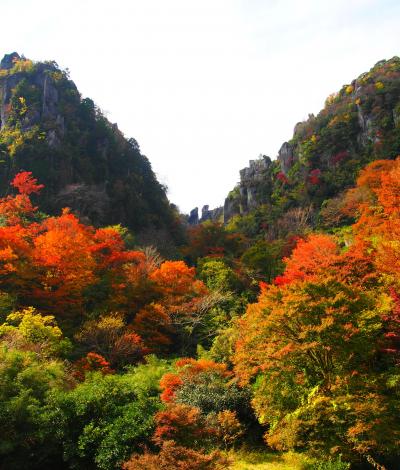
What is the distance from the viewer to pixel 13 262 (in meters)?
23.8

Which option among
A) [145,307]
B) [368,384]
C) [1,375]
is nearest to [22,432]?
[1,375]

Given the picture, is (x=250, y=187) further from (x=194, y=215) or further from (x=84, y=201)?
(x=194, y=215)

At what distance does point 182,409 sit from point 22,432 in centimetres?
458

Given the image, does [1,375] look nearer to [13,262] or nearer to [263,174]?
[13,262]

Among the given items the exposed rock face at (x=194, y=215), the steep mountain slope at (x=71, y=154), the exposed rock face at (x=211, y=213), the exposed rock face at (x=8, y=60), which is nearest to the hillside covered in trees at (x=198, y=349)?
the steep mountain slope at (x=71, y=154)

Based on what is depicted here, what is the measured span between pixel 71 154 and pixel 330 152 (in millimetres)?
36076

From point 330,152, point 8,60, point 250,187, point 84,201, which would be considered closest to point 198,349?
→ point 84,201

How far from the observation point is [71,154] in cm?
5119

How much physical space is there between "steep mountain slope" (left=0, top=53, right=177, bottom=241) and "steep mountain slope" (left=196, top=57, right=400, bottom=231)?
16523 mm

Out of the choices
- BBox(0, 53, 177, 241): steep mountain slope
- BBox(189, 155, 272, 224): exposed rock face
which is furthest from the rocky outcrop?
BBox(0, 53, 177, 241): steep mountain slope

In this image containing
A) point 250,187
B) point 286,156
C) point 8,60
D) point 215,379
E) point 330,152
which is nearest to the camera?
point 215,379

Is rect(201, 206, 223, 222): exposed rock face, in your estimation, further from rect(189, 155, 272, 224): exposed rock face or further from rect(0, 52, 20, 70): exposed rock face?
rect(0, 52, 20, 70): exposed rock face

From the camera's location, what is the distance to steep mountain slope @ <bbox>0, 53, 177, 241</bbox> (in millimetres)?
46344

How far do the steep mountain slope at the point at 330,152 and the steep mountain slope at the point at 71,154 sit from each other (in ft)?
54.2
